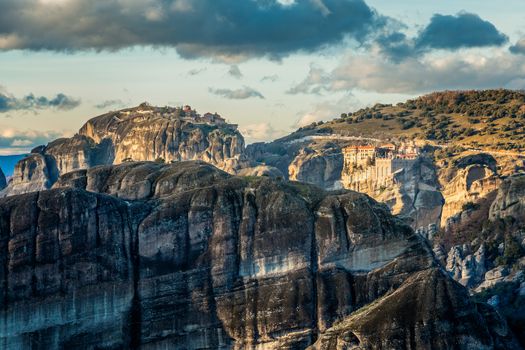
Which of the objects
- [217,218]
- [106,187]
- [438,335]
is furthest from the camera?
[106,187]

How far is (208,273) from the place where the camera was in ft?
253

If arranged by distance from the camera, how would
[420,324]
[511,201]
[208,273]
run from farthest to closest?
[511,201] < [208,273] < [420,324]

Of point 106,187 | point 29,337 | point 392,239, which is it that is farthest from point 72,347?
point 392,239

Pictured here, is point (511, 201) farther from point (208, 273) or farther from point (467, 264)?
point (208, 273)

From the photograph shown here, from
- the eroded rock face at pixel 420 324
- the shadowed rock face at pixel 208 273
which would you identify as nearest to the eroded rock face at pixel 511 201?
the shadowed rock face at pixel 208 273

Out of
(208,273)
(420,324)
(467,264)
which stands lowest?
(467,264)

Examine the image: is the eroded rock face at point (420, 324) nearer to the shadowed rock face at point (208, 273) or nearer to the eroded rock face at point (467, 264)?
the shadowed rock face at point (208, 273)

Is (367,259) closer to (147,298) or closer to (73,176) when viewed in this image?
(147,298)

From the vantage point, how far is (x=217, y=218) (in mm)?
77938

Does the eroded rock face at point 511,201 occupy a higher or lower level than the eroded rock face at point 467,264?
higher

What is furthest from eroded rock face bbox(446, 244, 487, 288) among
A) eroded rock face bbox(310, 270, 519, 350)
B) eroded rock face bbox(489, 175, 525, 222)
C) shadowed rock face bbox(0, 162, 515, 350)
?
eroded rock face bbox(310, 270, 519, 350)

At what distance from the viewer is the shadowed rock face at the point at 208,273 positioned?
74.8 metres

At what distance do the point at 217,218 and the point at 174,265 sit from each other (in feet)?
11.7

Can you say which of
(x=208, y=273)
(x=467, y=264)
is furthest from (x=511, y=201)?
(x=208, y=273)
